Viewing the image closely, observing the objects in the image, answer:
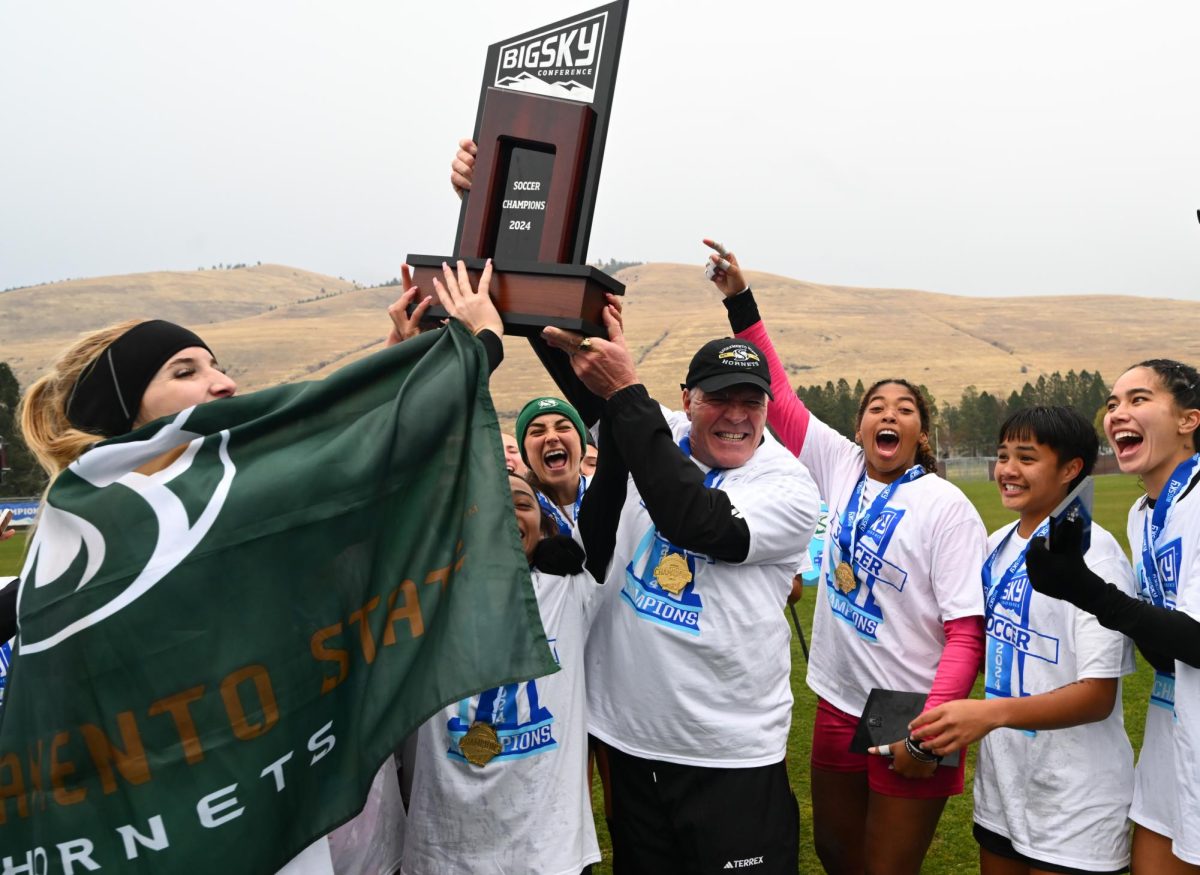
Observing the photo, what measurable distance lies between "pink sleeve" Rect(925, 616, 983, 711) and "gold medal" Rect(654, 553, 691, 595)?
3.15 feet

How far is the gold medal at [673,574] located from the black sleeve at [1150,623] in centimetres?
110

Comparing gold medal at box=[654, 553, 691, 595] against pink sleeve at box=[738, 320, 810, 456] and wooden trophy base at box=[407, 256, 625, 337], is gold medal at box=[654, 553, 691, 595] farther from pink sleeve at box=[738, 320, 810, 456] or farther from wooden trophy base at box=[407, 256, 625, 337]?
pink sleeve at box=[738, 320, 810, 456]

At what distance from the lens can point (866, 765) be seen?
373 cm

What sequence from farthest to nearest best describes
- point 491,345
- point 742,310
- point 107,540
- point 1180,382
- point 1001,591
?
1. point 742,310
2. point 1001,591
3. point 1180,382
4. point 491,345
5. point 107,540

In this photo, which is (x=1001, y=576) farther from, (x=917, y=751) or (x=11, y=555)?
(x=11, y=555)

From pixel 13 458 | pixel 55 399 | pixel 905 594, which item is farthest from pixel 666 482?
pixel 13 458

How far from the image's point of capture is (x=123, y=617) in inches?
75.8

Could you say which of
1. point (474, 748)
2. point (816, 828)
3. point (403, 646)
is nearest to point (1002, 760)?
point (816, 828)

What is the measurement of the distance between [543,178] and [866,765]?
2.46m

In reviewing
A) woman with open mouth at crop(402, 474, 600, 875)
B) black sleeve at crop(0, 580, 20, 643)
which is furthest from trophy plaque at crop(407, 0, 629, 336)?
black sleeve at crop(0, 580, 20, 643)

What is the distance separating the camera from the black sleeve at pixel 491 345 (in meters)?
2.41

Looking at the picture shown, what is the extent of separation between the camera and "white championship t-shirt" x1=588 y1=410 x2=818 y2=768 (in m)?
2.89

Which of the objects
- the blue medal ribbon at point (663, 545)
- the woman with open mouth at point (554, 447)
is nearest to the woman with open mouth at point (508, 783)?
the blue medal ribbon at point (663, 545)

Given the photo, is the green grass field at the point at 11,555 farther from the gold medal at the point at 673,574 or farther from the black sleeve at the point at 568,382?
the gold medal at the point at 673,574
